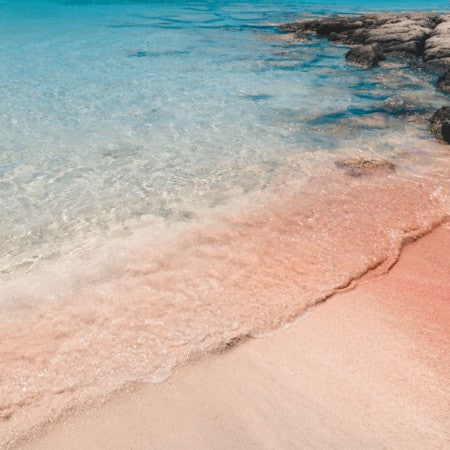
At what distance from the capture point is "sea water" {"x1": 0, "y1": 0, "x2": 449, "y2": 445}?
159 inches

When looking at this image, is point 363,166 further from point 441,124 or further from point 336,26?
point 336,26

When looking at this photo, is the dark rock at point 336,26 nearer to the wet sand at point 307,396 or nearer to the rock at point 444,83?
the rock at point 444,83

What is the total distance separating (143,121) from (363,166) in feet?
18.2

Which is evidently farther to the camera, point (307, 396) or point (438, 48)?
point (438, 48)

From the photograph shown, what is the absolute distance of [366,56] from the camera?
16.7 m

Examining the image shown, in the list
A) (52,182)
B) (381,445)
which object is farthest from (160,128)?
(381,445)

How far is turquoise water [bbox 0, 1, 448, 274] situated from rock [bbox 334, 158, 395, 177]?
38.4 inches

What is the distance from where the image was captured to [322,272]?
16.3ft

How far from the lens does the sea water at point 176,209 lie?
4027 millimetres

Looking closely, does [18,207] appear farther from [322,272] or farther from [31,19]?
[31,19]

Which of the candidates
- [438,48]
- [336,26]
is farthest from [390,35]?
[336,26]

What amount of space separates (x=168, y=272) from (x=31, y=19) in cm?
2712

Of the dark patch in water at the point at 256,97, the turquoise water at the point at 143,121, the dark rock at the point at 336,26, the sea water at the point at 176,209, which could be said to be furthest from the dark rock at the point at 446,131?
the dark rock at the point at 336,26

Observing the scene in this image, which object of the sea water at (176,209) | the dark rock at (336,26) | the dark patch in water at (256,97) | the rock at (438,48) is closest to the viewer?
the sea water at (176,209)
